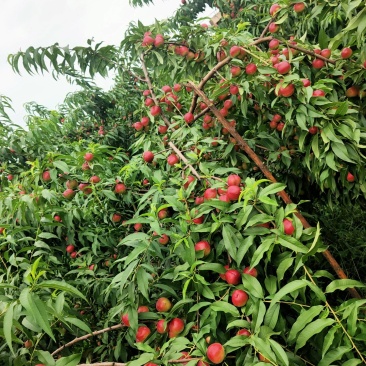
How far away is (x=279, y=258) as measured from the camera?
1158 millimetres

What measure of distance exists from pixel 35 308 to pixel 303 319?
→ 2.57 feet

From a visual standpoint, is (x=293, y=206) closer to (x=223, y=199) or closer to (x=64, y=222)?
(x=223, y=199)

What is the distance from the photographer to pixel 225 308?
3.52ft

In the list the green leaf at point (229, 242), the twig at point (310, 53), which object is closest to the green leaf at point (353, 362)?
the green leaf at point (229, 242)

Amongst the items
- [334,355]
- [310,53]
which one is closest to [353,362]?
[334,355]

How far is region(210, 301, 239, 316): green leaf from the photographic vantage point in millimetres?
1065

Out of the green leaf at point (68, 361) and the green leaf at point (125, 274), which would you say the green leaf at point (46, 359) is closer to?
the green leaf at point (68, 361)

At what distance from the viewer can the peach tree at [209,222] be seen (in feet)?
3.43

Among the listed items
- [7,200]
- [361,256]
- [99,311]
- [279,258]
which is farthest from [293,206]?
[361,256]

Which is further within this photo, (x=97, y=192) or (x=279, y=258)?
(x=97, y=192)

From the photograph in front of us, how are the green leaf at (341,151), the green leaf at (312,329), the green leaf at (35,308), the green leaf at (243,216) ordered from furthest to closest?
the green leaf at (341,151) → the green leaf at (243,216) → the green leaf at (312,329) → the green leaf at (35,308)

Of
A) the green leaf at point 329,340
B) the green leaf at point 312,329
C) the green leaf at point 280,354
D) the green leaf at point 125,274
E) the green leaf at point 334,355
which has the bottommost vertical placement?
the green leaf at point 334,355

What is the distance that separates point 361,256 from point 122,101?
3.76m

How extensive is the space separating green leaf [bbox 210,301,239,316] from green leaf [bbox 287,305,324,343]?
18cm
